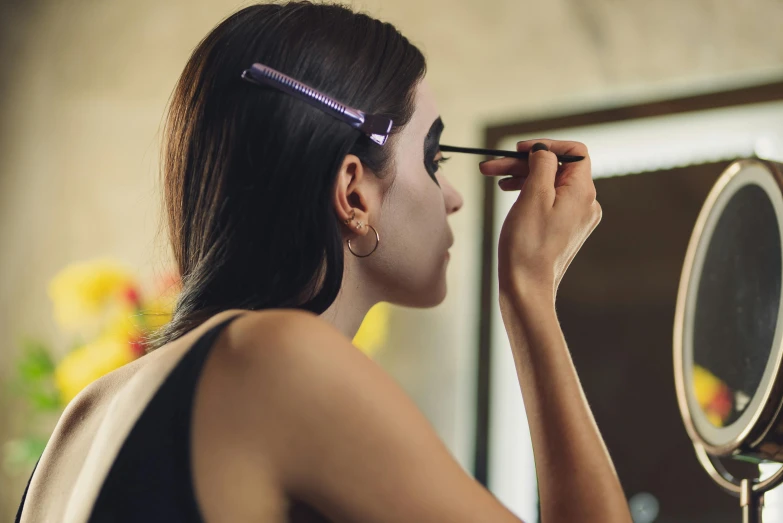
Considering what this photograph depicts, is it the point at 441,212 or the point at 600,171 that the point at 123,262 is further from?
the point at 441,212

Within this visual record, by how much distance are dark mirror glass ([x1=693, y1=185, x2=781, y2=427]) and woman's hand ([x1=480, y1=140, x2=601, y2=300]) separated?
0.14 m

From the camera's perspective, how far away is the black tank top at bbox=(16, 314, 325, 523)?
0.41 m

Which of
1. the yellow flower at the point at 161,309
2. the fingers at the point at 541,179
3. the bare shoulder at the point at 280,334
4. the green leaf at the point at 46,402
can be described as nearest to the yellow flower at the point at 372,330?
the yellow flower at the point at 161,309

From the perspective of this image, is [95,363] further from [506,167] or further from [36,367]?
[506,167]

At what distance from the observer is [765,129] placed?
962mm

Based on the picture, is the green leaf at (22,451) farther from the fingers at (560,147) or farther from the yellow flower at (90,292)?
the fingers at (560,147)

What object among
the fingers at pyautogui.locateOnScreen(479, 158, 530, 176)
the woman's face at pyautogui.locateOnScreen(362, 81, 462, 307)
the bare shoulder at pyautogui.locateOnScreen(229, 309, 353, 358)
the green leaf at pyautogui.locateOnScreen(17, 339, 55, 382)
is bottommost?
the green leaf at pyautogui.locateOnScreen(17, 339, 55, 382)

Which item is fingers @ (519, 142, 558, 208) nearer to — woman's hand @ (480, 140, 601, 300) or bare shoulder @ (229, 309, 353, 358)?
woman's hand @ (480, 140, 601, 300)

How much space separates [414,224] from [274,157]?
0.12 m

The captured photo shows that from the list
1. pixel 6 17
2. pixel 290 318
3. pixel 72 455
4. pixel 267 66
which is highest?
pixel 6 17

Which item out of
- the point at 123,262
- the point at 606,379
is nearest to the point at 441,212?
the point at 606,379

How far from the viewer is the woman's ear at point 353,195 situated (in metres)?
0.54

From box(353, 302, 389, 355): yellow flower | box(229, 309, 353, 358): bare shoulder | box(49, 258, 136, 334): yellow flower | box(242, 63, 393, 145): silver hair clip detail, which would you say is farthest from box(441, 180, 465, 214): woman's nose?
box(49, 258, 136, 334): yellow flower

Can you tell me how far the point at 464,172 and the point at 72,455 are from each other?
79 centimetres
